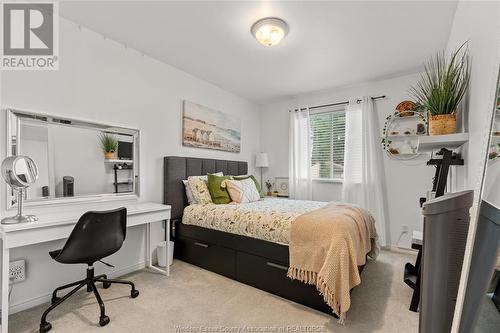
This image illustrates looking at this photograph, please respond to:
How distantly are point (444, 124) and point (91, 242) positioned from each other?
275cm

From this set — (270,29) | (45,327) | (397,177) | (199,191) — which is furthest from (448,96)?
(45,327)

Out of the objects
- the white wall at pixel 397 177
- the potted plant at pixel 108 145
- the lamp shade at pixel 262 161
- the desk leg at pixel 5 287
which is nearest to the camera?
the desk leg at pixel 5 287

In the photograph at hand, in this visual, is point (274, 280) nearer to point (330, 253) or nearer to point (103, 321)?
point (330, 253)

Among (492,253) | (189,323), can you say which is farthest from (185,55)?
(492,253)

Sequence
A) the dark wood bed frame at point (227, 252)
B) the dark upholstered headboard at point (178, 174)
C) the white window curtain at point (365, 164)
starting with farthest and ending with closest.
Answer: the white window curtain at point (365, 164) < the dark upholstered headboard at point (178, 174) < the dark wood bed frame at point (227, 252)

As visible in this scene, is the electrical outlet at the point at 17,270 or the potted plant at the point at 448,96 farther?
the electrical outlet at the point at 17,270

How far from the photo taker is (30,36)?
2.04 meters

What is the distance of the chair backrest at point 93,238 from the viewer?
5.60 ft

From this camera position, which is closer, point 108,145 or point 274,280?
point 274,280

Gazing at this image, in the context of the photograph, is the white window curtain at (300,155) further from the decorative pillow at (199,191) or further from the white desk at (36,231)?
the white desk at (36,231)

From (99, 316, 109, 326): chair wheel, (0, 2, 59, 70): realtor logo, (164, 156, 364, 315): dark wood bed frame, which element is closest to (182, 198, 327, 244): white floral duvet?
(164, 156, 364, 315): dark wood bed frame

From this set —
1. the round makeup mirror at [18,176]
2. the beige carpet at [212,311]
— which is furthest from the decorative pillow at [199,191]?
the round makeup mirror at [18,176]

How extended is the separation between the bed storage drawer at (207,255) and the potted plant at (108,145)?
4.27 feet

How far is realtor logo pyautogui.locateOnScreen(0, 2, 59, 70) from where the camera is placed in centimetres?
191
